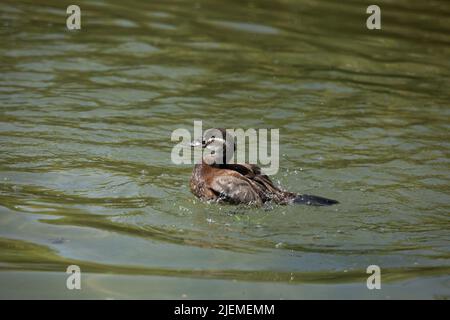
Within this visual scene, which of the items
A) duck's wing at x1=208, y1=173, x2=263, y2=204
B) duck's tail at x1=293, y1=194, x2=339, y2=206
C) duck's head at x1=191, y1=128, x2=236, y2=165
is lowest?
duck's tail at x1=293, y1=194, x2=339, y2=206

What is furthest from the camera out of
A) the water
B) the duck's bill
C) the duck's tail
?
the duck's bill

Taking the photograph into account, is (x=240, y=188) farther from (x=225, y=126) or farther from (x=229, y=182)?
(x=225, y=126)

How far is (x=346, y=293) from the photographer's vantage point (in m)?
6.88

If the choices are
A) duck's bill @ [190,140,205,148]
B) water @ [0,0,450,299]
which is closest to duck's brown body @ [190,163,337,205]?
water @ [0,0,450,299]

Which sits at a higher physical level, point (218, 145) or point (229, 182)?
point (218, 145)

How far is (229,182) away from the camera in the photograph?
29.0 feet

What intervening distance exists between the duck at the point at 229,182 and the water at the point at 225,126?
0.39 ft

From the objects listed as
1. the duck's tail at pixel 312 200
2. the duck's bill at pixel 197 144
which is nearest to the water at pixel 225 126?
the duck's tail at pixel 312 200

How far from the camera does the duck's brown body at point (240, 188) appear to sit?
8672 millimetres

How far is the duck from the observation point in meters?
8.68

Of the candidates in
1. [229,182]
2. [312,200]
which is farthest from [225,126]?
[312,200]

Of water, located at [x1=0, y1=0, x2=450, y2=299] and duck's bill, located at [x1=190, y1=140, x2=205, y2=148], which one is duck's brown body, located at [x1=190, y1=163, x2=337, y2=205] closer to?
water, located at [x1=0, y1=0, x2=450, y2=299]

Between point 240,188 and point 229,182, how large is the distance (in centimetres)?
17

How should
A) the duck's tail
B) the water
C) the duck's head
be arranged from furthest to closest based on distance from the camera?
the duck's head < the duck's tail < the water
